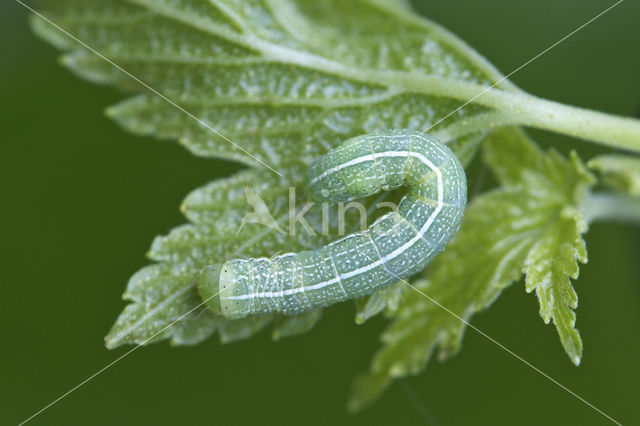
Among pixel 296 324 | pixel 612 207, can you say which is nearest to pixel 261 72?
pixel 296 324

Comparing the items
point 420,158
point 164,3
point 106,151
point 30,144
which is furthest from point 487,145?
point 30,144

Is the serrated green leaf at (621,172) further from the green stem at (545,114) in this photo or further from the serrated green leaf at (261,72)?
the serrated green leaf at (261,72)

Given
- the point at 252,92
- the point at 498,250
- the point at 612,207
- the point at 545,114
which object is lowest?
the point at 612,207

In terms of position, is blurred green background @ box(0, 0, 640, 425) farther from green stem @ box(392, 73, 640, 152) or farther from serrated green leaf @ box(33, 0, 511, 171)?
green stem @ box(392, 73, 640, 152)

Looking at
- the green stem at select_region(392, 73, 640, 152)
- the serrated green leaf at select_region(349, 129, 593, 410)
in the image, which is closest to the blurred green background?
the serrated green leaf at select_region(349, 129, 593, 410)

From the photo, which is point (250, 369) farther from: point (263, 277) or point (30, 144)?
point (30, 144)

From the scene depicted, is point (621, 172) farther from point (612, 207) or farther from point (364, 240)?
point (364, 240)

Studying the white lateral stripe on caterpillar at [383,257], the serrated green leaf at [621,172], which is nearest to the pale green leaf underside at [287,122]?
the white lateral stripe on caterpillar at [383,257]
